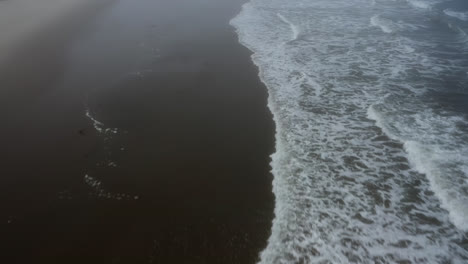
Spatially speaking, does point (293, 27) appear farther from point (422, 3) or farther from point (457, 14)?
point (422, 3)

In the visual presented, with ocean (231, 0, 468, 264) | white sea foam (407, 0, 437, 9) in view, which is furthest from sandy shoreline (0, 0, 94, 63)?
white sea foam (407, 0, 437, 9)

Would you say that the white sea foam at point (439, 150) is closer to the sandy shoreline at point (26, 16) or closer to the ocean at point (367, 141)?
the ocean at point (367, 141)

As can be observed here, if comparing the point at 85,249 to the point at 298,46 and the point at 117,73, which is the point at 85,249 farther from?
the point at 298,46

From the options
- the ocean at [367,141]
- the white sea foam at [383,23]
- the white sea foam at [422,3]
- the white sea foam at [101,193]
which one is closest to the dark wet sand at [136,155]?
the white sea foam at [101,193]

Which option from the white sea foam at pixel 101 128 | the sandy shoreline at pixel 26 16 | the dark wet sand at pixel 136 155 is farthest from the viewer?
the sandy shoreline at pixel 26 16

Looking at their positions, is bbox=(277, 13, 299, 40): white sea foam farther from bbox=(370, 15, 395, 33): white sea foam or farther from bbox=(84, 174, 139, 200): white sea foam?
bbox=(84, 174, 139, 200): white sea foam

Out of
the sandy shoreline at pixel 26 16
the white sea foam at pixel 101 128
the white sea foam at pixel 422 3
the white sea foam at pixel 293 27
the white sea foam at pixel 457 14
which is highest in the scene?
the sandy shoreline at pixel 26 16

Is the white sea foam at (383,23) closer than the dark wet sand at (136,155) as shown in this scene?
No
